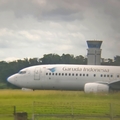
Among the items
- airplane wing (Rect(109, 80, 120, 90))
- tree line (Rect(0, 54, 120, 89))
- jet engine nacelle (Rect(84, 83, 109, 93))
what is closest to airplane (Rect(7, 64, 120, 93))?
airplane wing (Rect(109, 80, 120, 90))

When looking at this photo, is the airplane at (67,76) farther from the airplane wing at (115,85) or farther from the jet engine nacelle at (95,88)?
the jet engine nacelle at (95,88)

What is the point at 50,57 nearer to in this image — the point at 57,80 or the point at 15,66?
the point at 15,66

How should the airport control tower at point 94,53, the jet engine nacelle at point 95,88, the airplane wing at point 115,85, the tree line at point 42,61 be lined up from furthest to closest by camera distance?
the airport control tower at point 94,53, the tree line at point 42,61, the airplane wing at point 115,85, the jet engine nacelle at point 95,88

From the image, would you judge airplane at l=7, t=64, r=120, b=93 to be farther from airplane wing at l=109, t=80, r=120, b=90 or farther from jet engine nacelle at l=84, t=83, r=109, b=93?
jet engine nacelle at l=84, t=83, r=109, b=93

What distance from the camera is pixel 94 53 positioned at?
10081 centimetres

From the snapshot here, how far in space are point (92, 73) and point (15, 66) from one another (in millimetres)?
45122

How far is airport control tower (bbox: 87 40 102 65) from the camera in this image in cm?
9706

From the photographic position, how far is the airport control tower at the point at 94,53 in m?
97.1

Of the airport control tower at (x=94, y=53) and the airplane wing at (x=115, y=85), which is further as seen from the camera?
the airport control tower at (x=94, y=53)

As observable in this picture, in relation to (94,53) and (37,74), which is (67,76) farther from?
(94,53)

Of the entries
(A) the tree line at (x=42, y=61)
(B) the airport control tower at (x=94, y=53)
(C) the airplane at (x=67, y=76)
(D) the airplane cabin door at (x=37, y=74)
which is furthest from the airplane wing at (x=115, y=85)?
(B) the airport control tower at (x=94, y=53)

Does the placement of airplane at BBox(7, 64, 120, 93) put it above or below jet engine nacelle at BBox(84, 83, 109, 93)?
above

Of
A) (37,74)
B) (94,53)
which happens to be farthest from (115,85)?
(94,53)

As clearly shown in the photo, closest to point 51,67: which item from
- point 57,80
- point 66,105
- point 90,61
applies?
point 57,80
